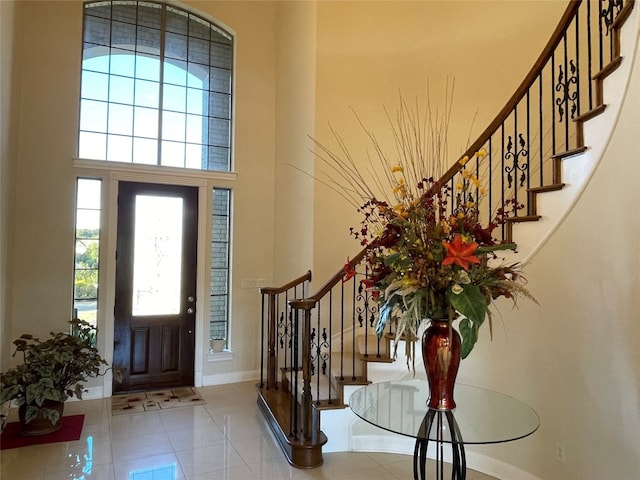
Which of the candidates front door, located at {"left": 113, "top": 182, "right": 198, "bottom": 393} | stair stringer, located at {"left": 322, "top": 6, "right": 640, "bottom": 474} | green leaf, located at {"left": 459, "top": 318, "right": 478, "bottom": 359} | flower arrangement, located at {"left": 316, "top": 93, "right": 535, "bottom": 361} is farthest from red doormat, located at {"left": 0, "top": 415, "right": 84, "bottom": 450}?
green leaf, located at {"left": 459, "top": 318, "right": 478, "bottom": 359}

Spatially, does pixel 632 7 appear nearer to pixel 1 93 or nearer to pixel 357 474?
pixel 357 474

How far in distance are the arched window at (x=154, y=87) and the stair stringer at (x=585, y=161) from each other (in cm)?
377

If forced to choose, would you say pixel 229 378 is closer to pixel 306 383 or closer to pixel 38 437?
pixel 38 437

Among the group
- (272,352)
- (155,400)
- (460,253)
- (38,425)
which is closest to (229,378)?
(155,400)

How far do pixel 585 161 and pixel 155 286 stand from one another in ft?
14.3

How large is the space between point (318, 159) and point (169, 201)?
1.91 meters

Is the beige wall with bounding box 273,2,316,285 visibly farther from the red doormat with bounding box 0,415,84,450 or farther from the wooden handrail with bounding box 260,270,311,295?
the red doormat with bounding box 0,415,84,450

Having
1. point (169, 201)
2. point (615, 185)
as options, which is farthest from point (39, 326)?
point (615, 185)

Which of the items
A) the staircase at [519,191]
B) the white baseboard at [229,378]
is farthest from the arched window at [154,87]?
the white baseboard at [229,378]

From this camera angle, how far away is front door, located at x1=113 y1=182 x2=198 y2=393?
4.54 meters

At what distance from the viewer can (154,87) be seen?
489 cm

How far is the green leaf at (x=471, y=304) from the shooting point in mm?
1536

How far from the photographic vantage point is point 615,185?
2.07m

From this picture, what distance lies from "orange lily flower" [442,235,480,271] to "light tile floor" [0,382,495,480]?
6.73 feet
